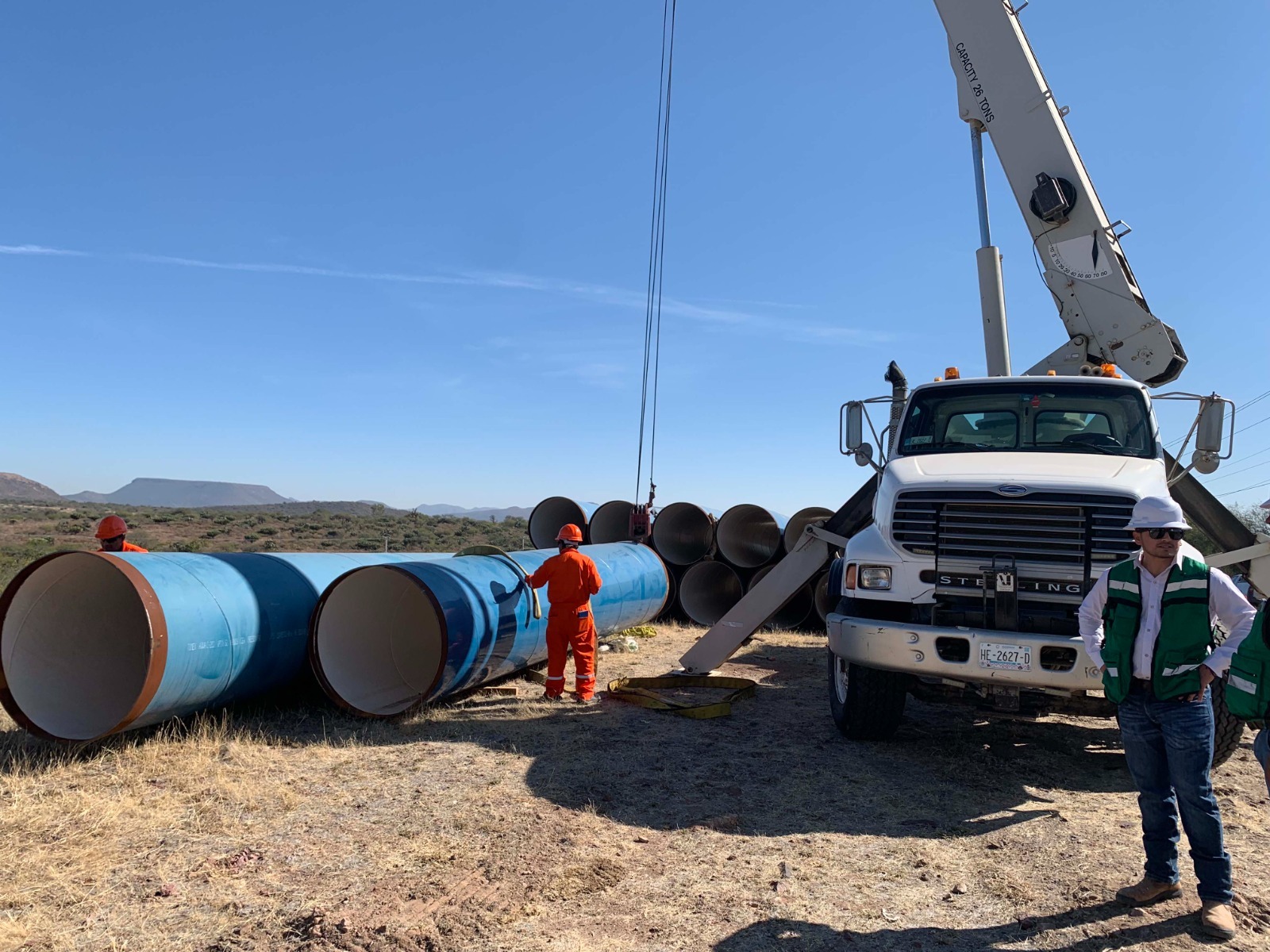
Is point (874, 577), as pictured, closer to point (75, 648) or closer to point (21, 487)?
point (75, 648)

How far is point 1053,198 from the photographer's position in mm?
8688

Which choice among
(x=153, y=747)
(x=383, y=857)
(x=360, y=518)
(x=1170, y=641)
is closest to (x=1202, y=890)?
(x=1170, y=641)

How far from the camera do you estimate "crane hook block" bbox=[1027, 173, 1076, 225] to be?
28.5 feet

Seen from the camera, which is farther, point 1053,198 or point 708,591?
point 708,591

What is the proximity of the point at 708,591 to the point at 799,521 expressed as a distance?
6.51ft

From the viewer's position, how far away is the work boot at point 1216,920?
3486 mm

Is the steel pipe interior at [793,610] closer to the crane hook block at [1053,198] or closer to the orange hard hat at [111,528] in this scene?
the crane hook block at [1053,198]

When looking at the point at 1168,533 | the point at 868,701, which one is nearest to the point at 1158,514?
the point at 1168,533

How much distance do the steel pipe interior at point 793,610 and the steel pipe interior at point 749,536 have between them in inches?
8.2

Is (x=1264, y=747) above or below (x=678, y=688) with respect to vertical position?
above

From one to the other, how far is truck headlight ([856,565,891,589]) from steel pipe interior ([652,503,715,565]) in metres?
7.98

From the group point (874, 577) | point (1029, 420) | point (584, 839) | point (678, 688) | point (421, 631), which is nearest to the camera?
point (584, 839)

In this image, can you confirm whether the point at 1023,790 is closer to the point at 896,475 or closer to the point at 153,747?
the point at 896,475

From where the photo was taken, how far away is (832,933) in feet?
11.7
